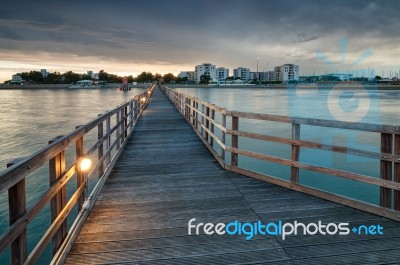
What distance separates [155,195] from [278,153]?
39.6ft

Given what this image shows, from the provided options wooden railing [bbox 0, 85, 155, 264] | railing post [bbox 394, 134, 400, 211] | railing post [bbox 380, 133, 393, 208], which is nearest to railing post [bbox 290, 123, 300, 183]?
railing post [bbox 380, 133, 393, 208]

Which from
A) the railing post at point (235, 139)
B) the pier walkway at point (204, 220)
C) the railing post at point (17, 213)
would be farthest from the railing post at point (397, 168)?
the railing post at point (17, 213)

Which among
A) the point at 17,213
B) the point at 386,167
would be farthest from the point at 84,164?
the point at 386,167

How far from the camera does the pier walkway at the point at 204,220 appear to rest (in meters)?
3.45

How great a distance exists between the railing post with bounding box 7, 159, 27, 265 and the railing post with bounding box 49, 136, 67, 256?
0.71 m

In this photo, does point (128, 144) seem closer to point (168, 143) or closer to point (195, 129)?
point (168, 143)

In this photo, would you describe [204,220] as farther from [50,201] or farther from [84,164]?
[50,201]

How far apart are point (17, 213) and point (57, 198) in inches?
36.3

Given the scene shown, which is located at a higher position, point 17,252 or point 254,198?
point 17,252

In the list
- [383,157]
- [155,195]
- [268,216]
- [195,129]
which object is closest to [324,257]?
[268,216]

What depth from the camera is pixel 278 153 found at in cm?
1653

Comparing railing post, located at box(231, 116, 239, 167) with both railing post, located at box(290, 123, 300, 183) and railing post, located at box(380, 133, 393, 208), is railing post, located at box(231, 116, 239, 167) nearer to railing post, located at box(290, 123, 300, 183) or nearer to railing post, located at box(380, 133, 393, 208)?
railing post, located at box(290, 123, 300, 183)

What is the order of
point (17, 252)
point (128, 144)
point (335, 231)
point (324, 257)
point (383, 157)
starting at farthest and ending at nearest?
point (128, 144) → point (383, 157) → point (335, 231) → point (324, 257) → point (17, 252)

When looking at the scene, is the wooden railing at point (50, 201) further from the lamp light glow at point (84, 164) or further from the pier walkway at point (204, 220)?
the pier walkway at point (204, 220)
